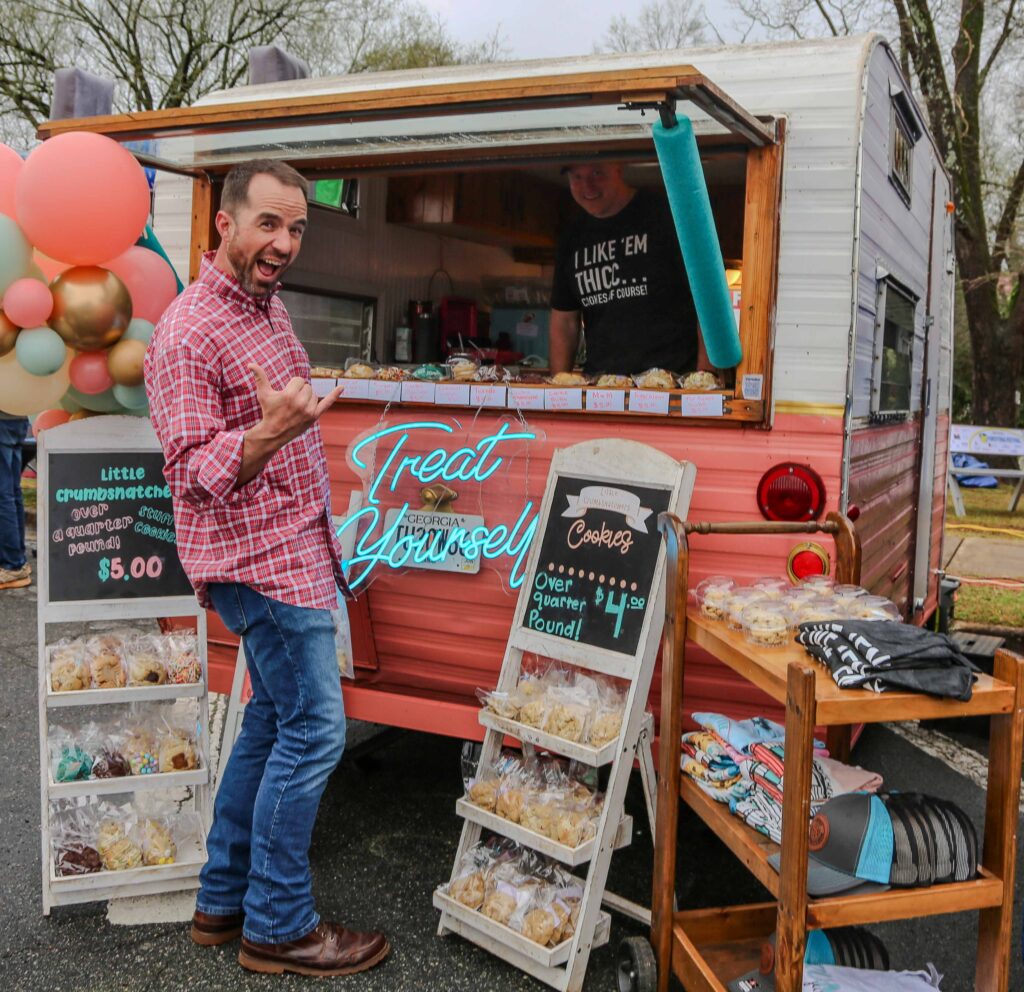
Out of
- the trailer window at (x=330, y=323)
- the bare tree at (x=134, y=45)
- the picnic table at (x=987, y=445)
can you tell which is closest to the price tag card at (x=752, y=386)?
the trailer window at (x=330, y=323)

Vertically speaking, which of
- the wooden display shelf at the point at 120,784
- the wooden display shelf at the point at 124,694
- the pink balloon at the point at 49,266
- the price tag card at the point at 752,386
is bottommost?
the wooden display shelf at the point at 120,784

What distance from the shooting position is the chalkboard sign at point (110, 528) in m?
3.11

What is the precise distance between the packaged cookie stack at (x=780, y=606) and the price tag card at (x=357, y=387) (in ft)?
4.67

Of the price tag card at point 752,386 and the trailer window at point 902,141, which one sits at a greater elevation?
the trailer window at point 902,141

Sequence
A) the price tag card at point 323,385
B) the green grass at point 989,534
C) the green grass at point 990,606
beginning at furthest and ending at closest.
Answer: the green grass at point 989,534 < the green grass at point 990,606 < the price tag card at point 323,385

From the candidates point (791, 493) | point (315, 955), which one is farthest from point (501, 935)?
point (791, 493)

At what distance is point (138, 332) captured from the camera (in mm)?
3062

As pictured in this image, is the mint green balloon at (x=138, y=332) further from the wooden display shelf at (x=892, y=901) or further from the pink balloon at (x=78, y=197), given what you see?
the wooden display shelf at (x=892, y=901)

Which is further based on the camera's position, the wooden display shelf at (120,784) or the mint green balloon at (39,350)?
the wooden display shelf at (120,784)

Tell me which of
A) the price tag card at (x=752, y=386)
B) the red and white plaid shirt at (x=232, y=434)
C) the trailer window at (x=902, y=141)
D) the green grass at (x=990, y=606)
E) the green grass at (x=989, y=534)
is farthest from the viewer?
the green grass at (x=989, y=534)

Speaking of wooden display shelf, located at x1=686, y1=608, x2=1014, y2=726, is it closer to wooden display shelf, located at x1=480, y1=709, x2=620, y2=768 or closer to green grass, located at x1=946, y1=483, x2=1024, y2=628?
wooden display shelf, located at x1=480, y1=709, x2=620, y2=768

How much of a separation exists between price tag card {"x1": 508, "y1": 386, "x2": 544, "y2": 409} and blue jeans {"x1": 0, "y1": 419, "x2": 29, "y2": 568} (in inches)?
195

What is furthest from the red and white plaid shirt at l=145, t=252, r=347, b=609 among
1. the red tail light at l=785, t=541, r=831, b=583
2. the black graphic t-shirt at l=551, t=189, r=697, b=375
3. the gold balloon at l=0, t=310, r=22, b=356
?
the black graphic t-shirt at l=551, t=189, r=697, b=375

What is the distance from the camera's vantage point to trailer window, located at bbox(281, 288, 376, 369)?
17.3 ft
